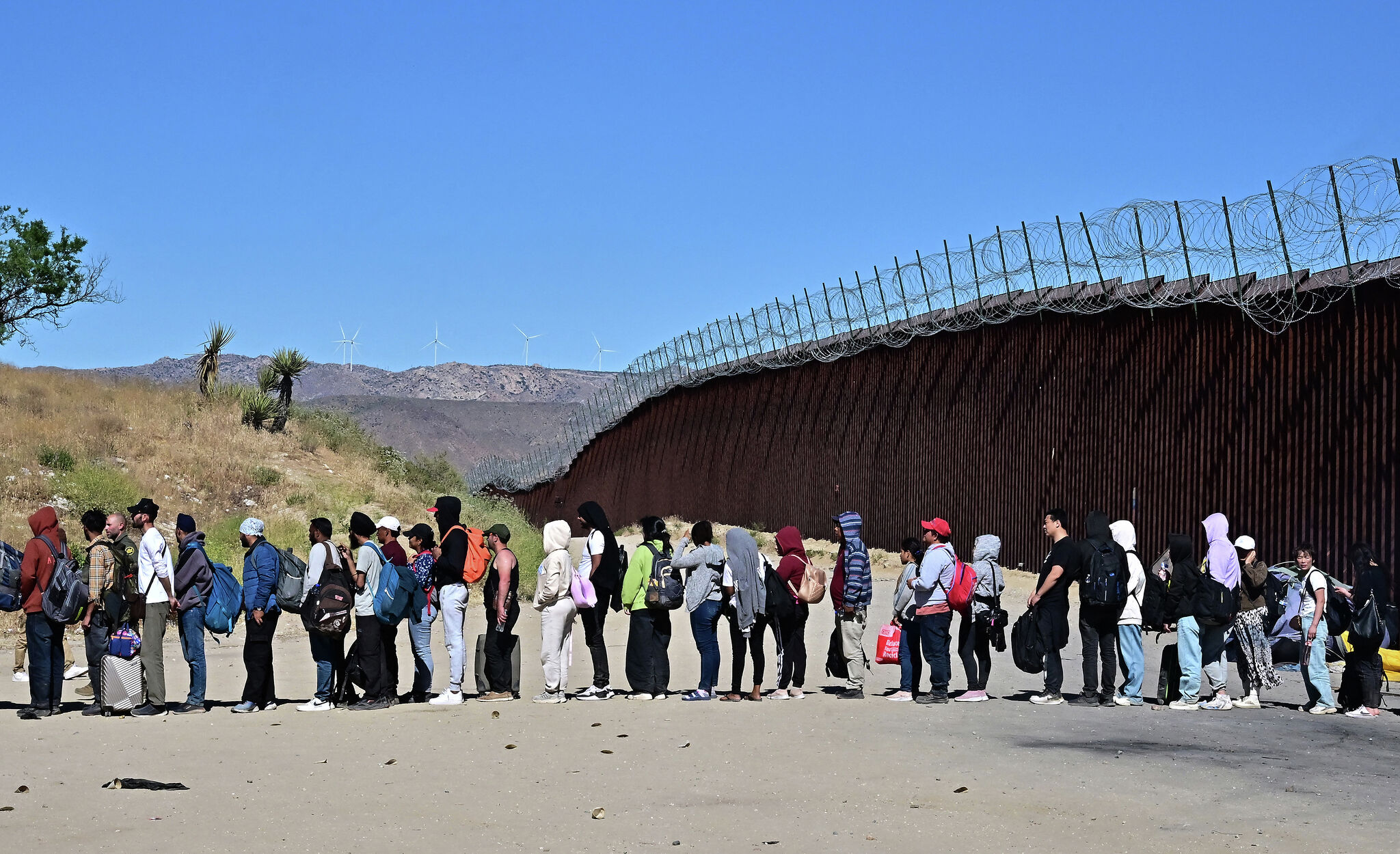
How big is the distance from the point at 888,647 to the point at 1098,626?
5.66ft

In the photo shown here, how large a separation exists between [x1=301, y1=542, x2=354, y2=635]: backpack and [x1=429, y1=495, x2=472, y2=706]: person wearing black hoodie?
0.84 m

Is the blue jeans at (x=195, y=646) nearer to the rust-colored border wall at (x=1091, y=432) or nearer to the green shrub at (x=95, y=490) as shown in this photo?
the rust-colored border wall at (x=1091, y=432)

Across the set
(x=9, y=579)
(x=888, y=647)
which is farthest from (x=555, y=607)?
(x=9, y=579)

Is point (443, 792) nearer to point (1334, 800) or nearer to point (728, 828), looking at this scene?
point (728, 828)

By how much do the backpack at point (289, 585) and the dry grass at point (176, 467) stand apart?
32.9ft

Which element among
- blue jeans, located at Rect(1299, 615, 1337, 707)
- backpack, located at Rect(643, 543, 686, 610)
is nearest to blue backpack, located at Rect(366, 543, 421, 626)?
backpack, located at Rect(643, 543, 686, 610)

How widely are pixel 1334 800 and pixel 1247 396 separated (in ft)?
30.7

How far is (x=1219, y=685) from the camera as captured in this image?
1102 centimetres

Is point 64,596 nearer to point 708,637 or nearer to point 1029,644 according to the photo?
point 708,637

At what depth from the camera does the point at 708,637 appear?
1138cm

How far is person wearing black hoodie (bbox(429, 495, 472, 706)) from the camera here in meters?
11.2

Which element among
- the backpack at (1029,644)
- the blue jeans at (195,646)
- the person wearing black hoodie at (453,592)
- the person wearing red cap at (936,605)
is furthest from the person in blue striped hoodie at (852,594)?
the blue jeans at (195,646)

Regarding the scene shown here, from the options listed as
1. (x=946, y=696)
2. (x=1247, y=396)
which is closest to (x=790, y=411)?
(x=1247, y=396)

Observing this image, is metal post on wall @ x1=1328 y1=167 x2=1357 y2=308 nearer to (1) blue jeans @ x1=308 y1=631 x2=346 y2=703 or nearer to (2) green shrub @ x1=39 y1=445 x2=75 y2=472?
(1) blue jeans @ x1=308 y1=631 x2=346 y2=703
